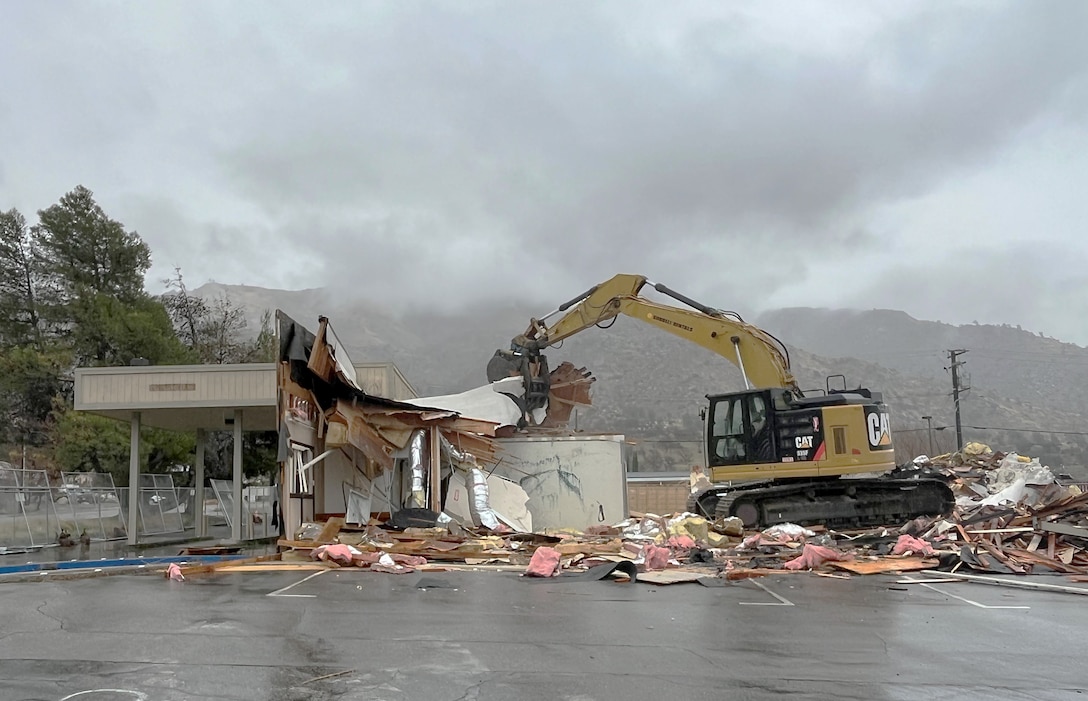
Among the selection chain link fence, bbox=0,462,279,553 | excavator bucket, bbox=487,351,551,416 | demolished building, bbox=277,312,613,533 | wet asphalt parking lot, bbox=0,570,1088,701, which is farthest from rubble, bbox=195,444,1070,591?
chain link fence, bbox=0,462,279,553

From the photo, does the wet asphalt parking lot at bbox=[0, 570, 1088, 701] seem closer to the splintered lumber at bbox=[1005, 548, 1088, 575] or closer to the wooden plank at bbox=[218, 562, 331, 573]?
the wooden plank at bbox=[218, 562, 331, 573]

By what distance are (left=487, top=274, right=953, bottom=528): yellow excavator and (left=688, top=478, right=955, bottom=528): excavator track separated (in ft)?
0.07

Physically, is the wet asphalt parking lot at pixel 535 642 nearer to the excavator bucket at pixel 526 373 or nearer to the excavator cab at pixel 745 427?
the excavator cab at pixel 745 427

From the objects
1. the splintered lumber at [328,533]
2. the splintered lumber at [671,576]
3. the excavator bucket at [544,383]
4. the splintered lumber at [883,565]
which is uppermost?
the excavator bucket at [544,383]

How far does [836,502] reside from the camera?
19125 millimetres

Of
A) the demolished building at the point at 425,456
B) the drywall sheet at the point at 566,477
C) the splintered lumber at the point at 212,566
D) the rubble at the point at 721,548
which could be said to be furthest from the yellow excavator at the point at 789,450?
the splintered lumber at the point at 212,566

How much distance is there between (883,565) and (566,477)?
33.8 feet

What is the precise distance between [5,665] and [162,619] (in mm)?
2190

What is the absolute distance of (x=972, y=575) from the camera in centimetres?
1292

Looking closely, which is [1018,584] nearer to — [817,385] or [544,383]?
[544,383]

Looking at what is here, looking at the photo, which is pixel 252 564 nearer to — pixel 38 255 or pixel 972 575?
pixel 972 575

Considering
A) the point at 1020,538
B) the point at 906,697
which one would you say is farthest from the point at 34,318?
the point at 906,697

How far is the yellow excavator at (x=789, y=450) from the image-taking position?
1869cm

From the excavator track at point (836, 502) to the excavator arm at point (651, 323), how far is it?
233 cm
